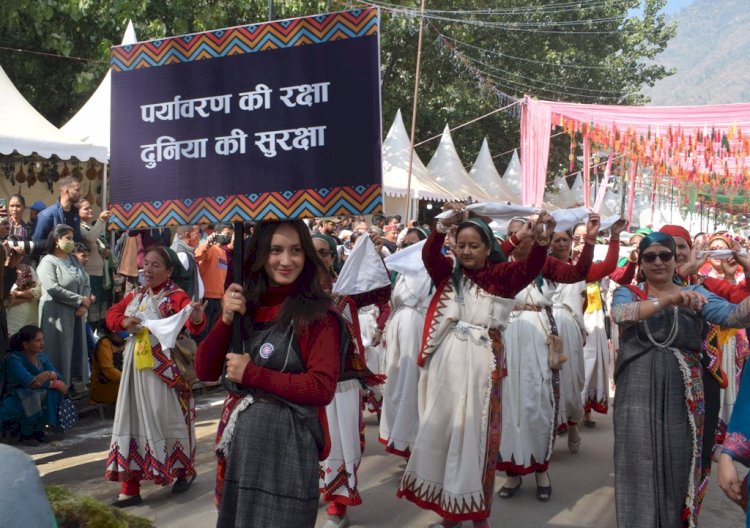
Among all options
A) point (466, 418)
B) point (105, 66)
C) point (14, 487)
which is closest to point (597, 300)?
point (466, 418)

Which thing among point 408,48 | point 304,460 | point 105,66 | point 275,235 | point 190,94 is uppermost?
point 408,48

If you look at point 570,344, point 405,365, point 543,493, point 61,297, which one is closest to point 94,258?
point 61,297

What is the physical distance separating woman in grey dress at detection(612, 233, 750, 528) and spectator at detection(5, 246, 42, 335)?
5567 millimetres

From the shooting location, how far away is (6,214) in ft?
26.0

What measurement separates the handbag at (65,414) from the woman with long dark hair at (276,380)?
188 inches

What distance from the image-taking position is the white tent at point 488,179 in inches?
997

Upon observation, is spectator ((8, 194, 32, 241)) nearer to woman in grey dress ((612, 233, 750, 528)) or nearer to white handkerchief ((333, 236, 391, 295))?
white handkerchief ((333, 236, 391, 295))

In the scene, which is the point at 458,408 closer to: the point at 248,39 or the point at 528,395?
the point at 528,395

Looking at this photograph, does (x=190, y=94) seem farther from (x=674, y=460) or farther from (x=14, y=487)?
(x=674, y=460)

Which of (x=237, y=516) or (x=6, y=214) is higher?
(x=6, y=214)

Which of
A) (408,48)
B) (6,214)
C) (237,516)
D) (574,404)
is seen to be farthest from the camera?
(408,48)

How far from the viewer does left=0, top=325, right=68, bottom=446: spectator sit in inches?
282

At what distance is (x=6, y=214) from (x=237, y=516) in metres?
5.81

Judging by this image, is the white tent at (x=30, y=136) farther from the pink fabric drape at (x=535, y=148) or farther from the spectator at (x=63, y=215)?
the pink fabric drape at (x=535, y=148)
